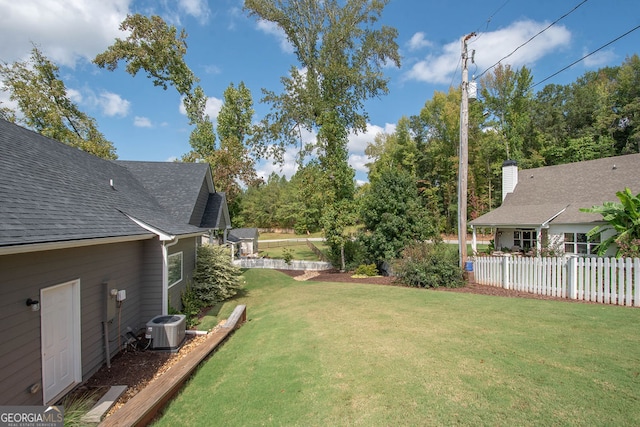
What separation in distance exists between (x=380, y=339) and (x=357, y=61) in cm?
1898

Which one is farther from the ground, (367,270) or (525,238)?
(525,238)

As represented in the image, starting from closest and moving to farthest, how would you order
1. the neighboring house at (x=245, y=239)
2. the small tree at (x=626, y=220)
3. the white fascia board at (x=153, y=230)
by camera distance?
1. the white fascia board at (x=153, y=230)
2. the small tree at (x=626, y=220)
3. the neighboring house at (x=245, y=239)

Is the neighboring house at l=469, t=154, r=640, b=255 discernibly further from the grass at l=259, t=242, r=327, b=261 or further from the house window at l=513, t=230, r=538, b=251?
the grass at l=259, t=242, r=327, b=261

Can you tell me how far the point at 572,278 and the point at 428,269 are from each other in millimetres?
4581

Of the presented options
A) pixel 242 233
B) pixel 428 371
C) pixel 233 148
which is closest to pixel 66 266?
pixel 428 371

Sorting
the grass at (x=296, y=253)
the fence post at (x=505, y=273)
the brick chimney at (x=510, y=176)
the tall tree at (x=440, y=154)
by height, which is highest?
the tall tree at (x=440, y=154)

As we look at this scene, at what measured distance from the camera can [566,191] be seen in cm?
1841

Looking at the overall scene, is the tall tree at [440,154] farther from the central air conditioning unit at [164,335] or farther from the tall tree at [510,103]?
the central air conditioning unit at [164,335]

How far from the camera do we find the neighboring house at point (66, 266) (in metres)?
4.20

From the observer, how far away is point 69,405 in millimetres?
4754

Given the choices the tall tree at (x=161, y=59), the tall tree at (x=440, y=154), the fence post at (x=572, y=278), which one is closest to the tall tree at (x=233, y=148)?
the tall tree at (x=161, y=59)

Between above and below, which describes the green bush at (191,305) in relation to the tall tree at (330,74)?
below

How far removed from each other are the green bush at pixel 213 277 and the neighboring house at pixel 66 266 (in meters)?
1.39

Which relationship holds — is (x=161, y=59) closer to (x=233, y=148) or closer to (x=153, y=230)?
(x=233, y=148)
